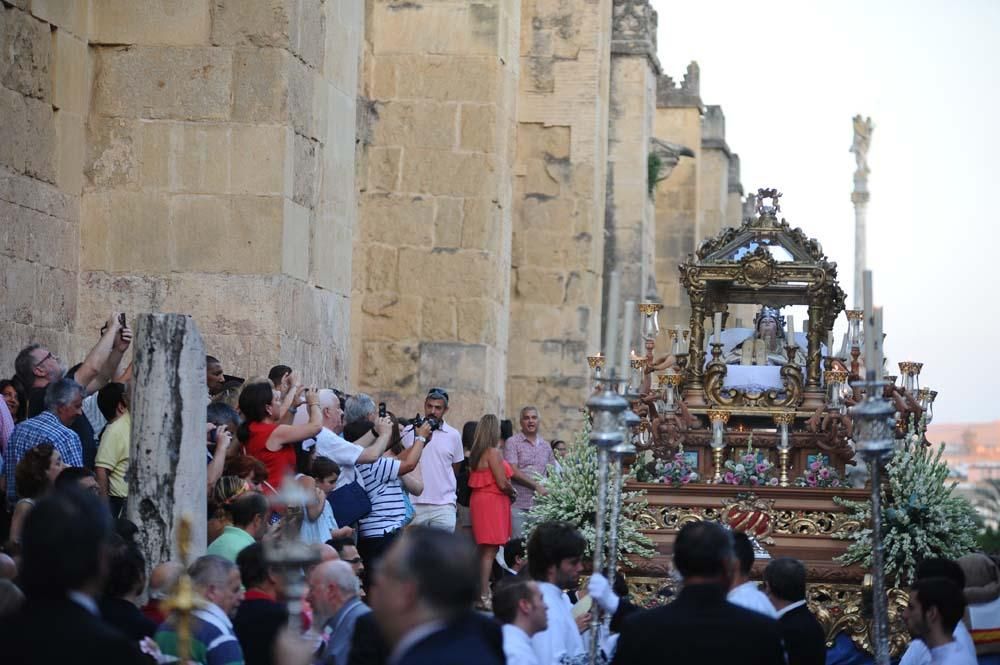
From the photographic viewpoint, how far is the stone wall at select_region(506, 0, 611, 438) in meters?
24.2

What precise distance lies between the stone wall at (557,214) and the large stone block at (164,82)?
11917 millimetres

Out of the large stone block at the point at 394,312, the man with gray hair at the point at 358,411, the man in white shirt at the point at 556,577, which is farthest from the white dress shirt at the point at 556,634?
the large stone block at the point at 394,312

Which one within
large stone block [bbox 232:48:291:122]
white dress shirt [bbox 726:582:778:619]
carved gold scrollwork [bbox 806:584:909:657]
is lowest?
carved gold scrollwork [bbox 806:584:909:657]

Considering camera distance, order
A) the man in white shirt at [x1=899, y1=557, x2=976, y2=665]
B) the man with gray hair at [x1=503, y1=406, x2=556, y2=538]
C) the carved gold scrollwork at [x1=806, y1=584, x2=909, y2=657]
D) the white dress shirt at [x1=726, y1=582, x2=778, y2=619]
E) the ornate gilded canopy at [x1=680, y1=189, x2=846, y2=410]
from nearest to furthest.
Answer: the white dress shirt at [x1=726, y1=582, x2=778, y2=619] → the man in white shirt at [x1=899, y1=557, x2=976, y2=665] → the carved gold scrollwork at [x1=806, y1=584, x2=909, y2=657] → the ornate gilded canopy at [x1=680, y1=189, x2=846, y2=410] → the man with gray hair at [x1=503, y1=406, x2=556, y2=538]

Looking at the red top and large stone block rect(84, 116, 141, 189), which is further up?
large stone block rect(84, 116, 141, 189)

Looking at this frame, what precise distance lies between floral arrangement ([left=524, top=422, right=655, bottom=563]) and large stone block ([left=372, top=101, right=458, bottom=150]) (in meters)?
6.29

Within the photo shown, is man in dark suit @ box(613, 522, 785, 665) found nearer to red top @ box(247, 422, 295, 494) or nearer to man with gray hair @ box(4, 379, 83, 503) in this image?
man with gray hair @ box(4, 379, 83, 503)

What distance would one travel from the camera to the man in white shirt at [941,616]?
812 centimetres

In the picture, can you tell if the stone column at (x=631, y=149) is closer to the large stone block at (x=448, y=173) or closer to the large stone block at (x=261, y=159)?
the large stone block at (x=448, y=173)

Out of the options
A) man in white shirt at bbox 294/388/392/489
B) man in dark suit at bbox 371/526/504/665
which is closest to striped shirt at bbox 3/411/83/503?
man in white shirt at bbox 294/388/392/489

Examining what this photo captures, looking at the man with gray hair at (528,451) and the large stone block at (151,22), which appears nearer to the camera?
the large stone block at (151,22)

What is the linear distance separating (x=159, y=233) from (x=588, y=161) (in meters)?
12.4

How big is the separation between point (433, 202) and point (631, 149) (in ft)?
38.2

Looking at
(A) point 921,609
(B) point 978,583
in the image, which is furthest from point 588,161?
(A) point 921,609
